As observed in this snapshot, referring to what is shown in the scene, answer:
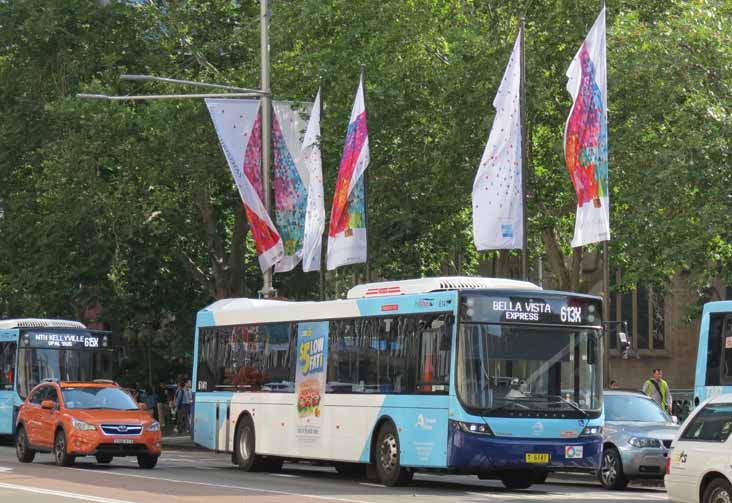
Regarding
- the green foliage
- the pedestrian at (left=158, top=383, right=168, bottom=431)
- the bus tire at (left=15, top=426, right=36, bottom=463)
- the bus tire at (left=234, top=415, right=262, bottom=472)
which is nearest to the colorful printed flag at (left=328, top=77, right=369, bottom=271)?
the bus tire at (left=234, top=415, right=262, bottom=472)

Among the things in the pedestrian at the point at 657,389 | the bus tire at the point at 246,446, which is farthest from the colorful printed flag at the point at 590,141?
the bus tire at the point at 246,446

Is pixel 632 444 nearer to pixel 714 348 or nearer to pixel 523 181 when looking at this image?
pixel 714 348

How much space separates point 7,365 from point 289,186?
31.6 ft

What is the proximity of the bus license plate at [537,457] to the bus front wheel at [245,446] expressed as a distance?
7.66 m

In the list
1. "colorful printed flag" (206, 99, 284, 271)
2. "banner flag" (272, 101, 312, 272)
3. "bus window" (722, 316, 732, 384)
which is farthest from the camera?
"colorful printed flag" (206, 99, 284, 271)

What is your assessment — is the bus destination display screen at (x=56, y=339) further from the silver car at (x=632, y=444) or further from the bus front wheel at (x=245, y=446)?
the silver car at (x=632, y=444)

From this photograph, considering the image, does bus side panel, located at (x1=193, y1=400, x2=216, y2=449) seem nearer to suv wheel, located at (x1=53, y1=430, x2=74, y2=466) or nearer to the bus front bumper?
suv wheel, located at (x1=53, y1=430, x2=74, y2=466)

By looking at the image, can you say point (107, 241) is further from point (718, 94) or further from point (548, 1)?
point (718, 94)

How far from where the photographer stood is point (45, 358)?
37.5 m

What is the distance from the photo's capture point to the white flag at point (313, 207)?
3123 centimetres

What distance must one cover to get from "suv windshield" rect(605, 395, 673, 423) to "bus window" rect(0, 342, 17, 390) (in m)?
17.7

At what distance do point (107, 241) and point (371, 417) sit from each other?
78.4 ft

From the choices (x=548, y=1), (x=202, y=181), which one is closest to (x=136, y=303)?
(x=202, y=181)

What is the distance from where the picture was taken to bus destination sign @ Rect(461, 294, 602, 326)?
845 inches
